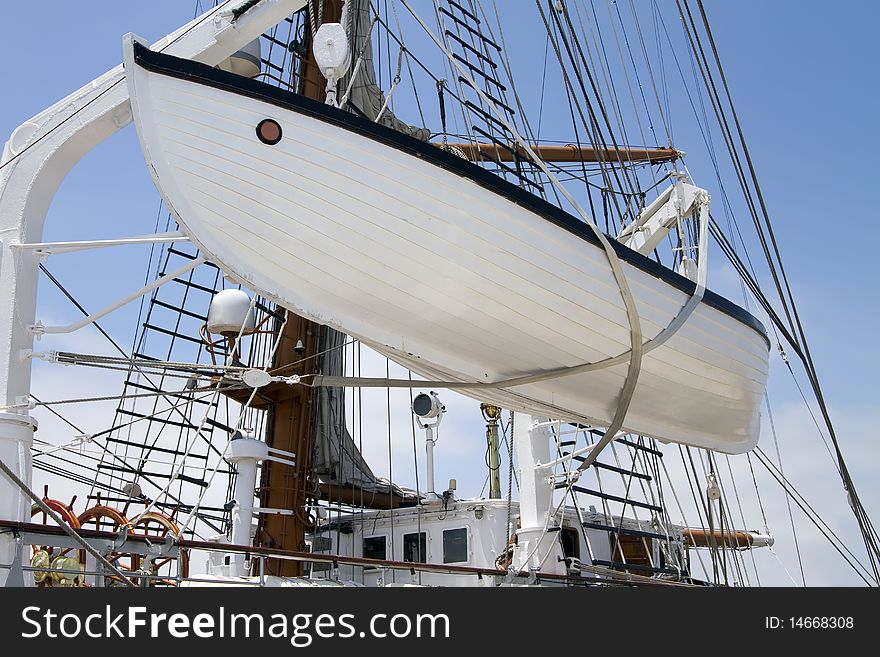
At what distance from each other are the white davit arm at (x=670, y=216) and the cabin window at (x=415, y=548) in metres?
6.79

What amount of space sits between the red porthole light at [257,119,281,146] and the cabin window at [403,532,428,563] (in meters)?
8.97

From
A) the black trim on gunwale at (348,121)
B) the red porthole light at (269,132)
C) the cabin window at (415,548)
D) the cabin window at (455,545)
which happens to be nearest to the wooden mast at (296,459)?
the cabin window at (415,548)

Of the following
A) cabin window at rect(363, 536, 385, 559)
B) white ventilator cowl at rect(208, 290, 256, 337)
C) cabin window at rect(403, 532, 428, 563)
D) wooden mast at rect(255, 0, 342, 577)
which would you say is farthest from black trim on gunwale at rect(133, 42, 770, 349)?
cabin window at rect(363, 536, 385, 559)

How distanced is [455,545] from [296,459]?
8.91 ft

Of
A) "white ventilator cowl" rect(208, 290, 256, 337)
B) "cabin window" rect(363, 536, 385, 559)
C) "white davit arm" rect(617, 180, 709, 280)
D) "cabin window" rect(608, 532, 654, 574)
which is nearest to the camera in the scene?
"white davit arm" rect(617, 180, 709, 280)

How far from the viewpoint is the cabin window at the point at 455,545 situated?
43.4ft

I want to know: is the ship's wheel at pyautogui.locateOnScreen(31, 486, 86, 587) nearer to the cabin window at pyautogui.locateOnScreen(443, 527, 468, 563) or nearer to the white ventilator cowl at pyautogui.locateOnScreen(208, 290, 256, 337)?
the white ventilator cowl at pyautogui.locateOnScreen(208, 290, 256, 337)

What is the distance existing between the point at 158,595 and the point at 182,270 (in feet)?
13.3

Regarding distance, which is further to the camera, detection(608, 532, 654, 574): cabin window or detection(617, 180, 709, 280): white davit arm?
detection(608, 532, 654, 574): cabin window

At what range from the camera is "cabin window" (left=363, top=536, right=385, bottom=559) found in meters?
14.1

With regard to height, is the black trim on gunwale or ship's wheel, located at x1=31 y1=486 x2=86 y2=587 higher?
the black trim on gunwale

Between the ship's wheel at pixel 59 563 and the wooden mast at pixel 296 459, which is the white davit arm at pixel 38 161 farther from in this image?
the wooden mast at pixel 296 459

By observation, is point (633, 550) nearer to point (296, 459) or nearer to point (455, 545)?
point (455, 545)

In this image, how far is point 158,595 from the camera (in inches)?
191
